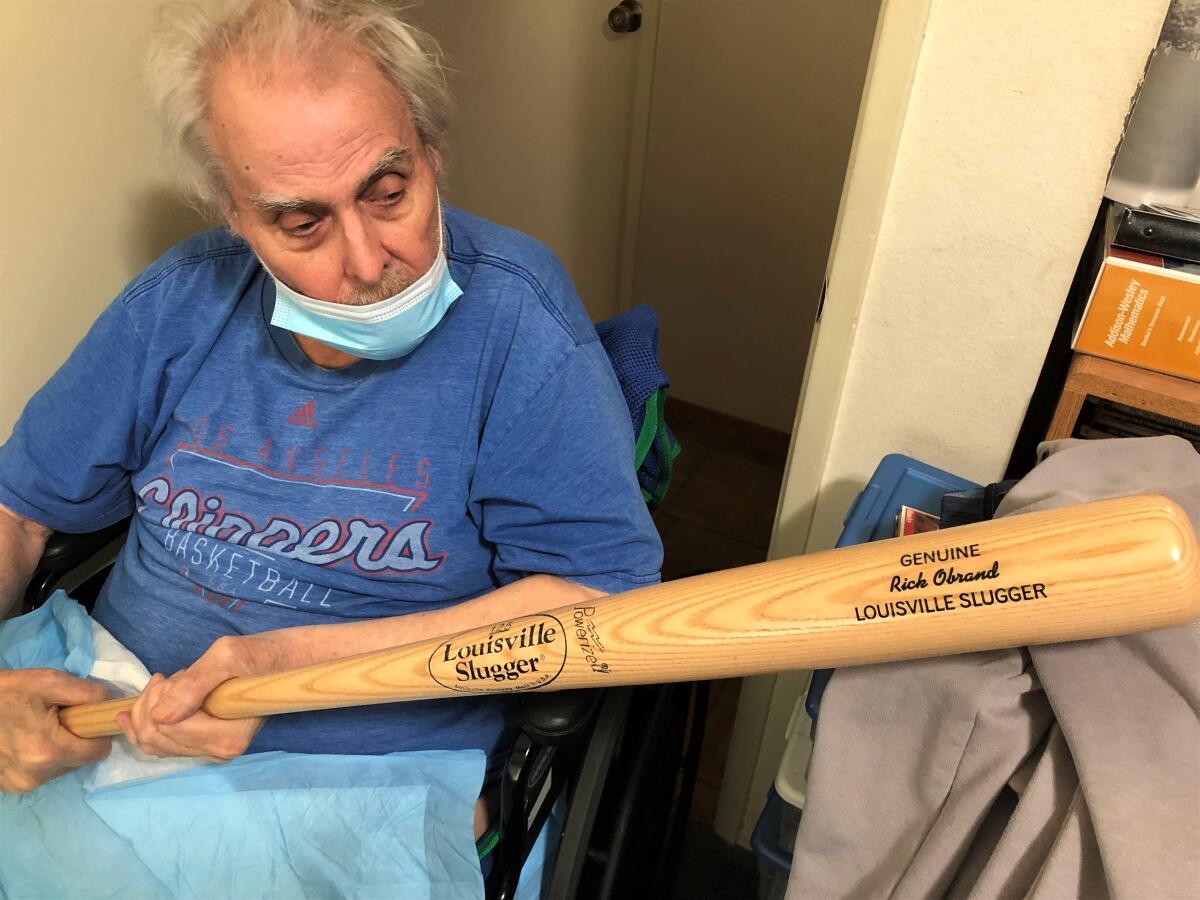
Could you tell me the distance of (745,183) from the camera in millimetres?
2041

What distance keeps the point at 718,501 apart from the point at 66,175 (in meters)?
1.57

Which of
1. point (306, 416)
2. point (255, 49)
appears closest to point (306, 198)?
point (255, 49)

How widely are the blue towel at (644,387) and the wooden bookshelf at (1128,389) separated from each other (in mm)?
400

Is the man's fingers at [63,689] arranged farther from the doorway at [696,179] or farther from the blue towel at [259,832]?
the doorway at [696,179]

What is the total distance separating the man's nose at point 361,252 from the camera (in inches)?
31.1

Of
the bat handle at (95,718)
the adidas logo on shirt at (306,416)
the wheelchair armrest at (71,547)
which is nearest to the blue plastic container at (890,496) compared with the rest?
the adidas logo on shirt at (306,416)

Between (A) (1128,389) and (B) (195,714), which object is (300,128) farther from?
(A) (1128,389)

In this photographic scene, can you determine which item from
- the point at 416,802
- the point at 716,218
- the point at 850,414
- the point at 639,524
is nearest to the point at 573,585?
the point at 639,524

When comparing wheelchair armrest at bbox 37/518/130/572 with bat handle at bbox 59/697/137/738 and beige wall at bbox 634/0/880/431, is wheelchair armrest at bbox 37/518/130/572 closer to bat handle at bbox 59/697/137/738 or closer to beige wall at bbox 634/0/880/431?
bat handle at bbox 59/697/137/738

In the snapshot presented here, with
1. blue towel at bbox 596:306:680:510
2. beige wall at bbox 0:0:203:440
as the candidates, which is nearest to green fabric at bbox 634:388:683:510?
blue towel at bbox 596:306:680:510

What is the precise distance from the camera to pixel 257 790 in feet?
2.80

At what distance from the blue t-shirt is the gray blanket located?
0.30 metres

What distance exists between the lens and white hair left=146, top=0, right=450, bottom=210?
29.5 inches

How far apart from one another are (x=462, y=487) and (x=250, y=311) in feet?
1.06
